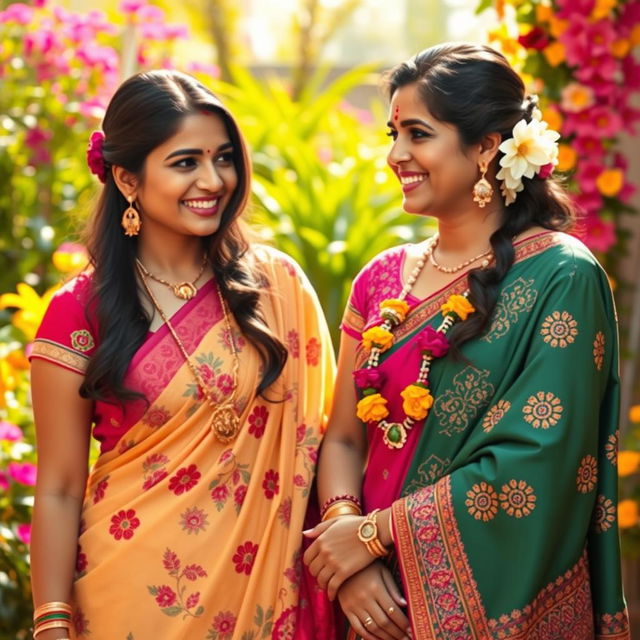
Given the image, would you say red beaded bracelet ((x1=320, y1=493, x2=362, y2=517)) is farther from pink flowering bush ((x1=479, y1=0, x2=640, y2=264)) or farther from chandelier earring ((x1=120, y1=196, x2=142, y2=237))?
pink flowering bush ((x1=479, y1=0, x2=640, y2=264))

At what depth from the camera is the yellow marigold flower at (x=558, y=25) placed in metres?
3.77

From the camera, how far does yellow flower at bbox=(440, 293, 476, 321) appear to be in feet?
8.29

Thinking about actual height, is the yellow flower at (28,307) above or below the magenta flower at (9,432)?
above

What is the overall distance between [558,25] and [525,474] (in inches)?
77.2

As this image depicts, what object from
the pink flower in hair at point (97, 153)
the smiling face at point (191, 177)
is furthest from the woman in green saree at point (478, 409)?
the pink flower in hair at point (97, 153)

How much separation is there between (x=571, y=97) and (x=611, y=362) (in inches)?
64.3

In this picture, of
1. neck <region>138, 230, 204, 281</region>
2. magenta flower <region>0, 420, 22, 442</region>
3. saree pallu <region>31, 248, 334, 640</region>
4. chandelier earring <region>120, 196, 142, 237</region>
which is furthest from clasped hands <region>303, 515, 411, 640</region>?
magenta flower <region>0, 420, 22, 442</region>

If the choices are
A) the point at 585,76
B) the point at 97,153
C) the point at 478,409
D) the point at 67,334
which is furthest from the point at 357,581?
the point at 585,76

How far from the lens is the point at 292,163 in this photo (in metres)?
5.36

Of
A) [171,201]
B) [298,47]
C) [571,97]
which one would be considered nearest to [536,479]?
[171,201]

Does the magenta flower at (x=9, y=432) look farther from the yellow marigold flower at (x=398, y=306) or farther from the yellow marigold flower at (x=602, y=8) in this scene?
the yellow marigold flower at (x=602, y=8)

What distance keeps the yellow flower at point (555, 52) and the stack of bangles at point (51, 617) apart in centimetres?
238

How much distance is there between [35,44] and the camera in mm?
4898

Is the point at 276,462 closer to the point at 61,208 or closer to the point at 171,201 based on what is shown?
the point at 171,201
